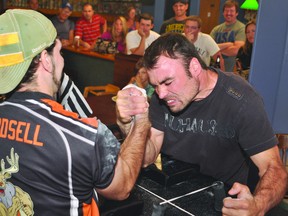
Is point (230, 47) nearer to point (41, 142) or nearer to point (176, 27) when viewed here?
point (176, 27)

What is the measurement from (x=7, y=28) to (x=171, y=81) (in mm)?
889

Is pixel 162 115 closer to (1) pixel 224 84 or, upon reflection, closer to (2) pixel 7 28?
(1) pixel 224 84

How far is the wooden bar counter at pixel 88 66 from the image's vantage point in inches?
231

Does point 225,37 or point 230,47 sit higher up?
point 225,37

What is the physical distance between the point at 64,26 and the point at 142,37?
2.42 meters

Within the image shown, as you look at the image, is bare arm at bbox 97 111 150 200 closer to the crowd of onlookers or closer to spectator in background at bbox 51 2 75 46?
the crowd of onlookers

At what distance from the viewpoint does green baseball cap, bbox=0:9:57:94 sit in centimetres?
113

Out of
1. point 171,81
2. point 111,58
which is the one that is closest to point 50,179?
point 171,81

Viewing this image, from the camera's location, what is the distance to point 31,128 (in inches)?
42.3

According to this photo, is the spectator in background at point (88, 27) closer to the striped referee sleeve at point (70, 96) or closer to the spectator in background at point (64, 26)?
the spectator in background at point (64, 26)

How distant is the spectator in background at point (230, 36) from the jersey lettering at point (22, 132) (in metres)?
4.66

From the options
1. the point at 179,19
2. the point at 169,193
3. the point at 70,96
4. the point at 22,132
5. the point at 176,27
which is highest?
the point at 179,19

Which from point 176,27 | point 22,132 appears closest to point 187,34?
point 176,27

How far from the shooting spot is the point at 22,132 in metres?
1.08
